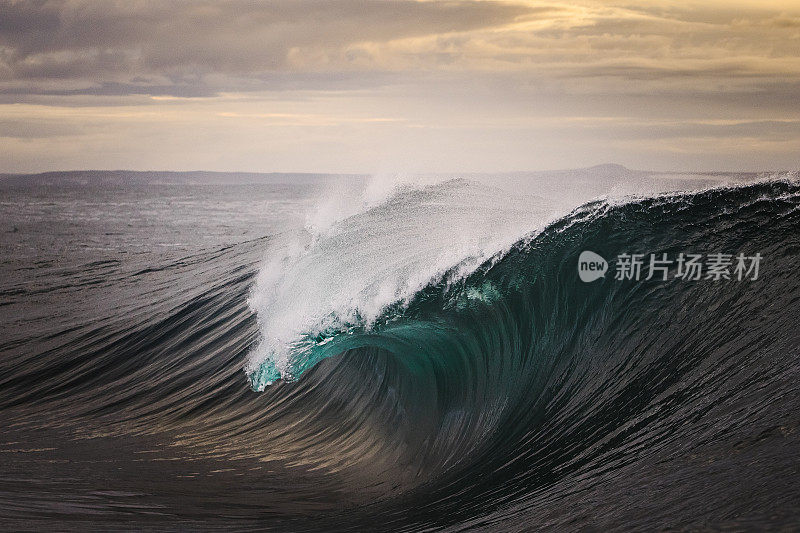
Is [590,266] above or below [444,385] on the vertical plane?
above

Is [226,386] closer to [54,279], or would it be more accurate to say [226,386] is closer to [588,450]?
[588,450]

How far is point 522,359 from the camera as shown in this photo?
19.4 feet

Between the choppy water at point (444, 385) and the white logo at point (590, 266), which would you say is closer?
the choppy water at point (444, 385)

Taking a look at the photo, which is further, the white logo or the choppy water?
the white logo

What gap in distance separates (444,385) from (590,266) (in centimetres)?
162

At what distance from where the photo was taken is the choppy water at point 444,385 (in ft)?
12.3

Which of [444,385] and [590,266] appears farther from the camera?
[590,266]

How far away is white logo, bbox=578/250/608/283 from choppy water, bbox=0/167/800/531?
0.23 feet

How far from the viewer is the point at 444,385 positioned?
5992 mm

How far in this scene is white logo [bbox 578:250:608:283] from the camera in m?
6.24

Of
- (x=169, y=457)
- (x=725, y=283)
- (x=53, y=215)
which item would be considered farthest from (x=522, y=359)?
(x=53, y=215)

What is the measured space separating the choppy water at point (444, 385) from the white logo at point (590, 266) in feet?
0.23

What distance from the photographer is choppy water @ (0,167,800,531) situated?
3748mm

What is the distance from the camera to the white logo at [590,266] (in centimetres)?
624
